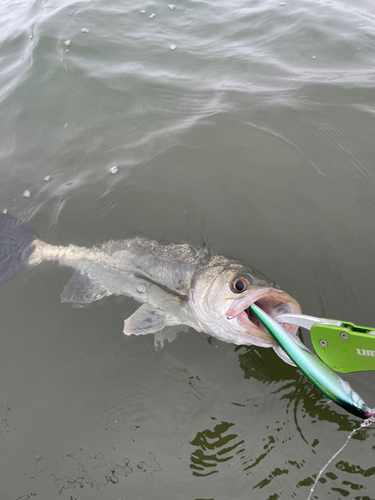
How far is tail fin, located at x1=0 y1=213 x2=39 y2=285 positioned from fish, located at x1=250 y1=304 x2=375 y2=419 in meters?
3.44

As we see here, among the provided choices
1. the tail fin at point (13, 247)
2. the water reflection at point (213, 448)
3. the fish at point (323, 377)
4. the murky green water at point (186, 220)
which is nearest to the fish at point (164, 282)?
the tail fin at point (13, 247)

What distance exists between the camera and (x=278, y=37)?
314 inches

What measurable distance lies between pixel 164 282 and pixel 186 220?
1.02m

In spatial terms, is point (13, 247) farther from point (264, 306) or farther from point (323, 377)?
point (323, 377)

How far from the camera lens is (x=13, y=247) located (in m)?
4.65

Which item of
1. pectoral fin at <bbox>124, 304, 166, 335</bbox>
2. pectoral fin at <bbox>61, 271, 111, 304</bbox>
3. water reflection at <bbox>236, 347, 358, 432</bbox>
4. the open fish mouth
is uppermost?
the open fish mouth

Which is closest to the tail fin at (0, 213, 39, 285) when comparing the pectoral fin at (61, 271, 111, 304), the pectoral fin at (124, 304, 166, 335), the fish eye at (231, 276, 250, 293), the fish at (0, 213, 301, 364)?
the fish at (0, 213, 301, 364)

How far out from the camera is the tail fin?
447 centimetres

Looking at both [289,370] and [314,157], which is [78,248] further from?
[314,157]

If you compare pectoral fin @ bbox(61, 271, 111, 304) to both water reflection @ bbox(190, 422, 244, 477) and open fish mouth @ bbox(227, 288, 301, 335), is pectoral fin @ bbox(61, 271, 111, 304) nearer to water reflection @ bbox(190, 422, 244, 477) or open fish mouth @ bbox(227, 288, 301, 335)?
open fish mouth @ bbox(227, 288, 301, 335)

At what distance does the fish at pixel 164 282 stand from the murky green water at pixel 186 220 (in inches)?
8.3

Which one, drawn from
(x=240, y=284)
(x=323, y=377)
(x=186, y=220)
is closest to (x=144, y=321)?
(x=240, y=284)

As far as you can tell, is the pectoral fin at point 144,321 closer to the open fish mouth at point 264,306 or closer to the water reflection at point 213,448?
the open fish mouth at point 264,306

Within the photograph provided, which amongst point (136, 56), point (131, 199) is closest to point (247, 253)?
point (131, 199)
